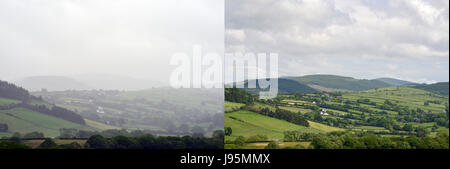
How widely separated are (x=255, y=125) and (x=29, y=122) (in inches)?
790

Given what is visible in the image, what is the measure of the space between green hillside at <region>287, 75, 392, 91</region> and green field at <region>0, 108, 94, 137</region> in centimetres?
2178

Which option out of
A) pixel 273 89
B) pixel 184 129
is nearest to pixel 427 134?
pixel 273 89

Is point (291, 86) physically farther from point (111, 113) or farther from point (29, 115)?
point (111, 113)

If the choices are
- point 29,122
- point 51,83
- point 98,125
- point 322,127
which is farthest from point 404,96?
point 51,83

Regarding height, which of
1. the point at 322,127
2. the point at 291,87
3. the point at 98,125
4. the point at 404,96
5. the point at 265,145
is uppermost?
the point at 291,87

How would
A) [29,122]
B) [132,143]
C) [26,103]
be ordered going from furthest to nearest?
[26,103]
[29,122]
[132,143]

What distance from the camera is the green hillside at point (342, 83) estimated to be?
102 ft

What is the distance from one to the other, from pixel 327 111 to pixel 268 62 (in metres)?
6.44

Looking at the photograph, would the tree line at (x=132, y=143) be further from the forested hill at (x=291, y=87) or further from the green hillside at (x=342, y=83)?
the green hillside at (x=342, y=83)

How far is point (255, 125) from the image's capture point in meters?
20.0

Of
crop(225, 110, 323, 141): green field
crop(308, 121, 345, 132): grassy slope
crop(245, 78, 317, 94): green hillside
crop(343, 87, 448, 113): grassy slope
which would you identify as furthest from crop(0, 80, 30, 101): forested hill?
crop(343, 87, 448, 113): grassy slope

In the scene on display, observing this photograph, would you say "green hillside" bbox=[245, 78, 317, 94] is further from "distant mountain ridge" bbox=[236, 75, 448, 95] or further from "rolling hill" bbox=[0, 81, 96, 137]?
"rolling hill" bbox=[0, 81, 96, 137]
